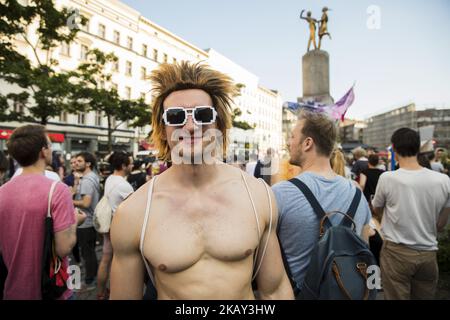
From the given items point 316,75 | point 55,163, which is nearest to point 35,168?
point 55,163

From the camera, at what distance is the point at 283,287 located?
1625 mm

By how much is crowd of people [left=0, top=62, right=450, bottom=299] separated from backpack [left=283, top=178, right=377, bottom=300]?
2 centimetres

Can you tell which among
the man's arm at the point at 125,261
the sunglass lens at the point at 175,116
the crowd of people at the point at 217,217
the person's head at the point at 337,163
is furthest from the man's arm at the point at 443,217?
the man's arm at the point at 125,261

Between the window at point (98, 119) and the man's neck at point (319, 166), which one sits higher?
the window at point (98, 119)

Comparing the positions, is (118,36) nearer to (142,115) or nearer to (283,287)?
(142,115)

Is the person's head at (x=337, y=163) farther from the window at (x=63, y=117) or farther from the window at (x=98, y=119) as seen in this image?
the window at (x=98, y=119)

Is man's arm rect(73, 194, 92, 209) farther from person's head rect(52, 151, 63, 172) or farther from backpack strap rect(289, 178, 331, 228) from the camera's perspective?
person's head rect(52, 151, 63, 172)

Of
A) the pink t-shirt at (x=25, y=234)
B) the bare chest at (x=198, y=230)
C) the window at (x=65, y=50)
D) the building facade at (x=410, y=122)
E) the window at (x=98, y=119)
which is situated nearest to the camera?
the bare chest at (x=198, y=230)

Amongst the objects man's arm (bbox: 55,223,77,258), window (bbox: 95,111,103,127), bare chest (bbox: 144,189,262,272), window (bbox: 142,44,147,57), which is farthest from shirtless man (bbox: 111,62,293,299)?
window (bbox: 142,44,147,57)

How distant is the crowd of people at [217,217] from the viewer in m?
1.48

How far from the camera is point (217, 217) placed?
1.56 m

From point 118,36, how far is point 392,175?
34.3 meters

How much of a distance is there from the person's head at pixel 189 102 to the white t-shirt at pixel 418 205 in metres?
1.82

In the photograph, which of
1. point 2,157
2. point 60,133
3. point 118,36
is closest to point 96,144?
point 60,133
